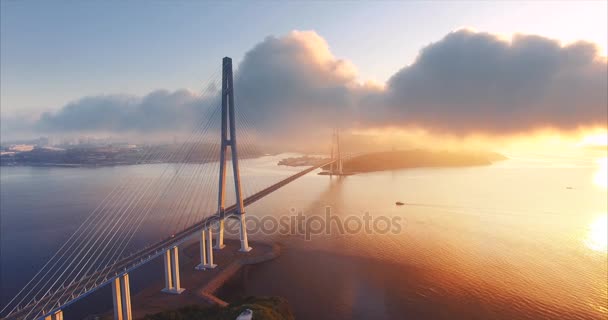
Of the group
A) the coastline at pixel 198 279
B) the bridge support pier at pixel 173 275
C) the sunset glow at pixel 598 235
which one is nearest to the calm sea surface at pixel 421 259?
the sunset glow at pixel 598 235

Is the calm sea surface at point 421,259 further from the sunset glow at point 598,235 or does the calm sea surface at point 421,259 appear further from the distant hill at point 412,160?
the distant hill at point 412,160

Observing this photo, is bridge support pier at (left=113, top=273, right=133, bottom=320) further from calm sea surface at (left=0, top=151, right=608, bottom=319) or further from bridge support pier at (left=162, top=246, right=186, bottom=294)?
calm sea surface at (left=0, top=151, right=608, bottom=319)

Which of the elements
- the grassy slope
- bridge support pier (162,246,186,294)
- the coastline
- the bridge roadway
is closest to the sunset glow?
the coastline

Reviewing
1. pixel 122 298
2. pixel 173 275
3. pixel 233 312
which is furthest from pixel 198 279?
pixel 233 312

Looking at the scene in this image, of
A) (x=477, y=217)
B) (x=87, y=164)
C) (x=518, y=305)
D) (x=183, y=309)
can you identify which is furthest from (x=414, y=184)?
(x=87, y=164)

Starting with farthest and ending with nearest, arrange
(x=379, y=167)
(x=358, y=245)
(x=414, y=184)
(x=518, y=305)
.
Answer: (x=379, y=167), (x=414, y=184), (x=358, y=245), (x=518, y=305)

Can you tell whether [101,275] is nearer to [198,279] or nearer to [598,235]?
[198,279]

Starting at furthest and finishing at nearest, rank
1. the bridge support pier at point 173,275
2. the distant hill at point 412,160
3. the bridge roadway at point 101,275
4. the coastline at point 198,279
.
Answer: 1. the distant hill at point 412,160
2. the bridge support pier at point 173,275
3. the coastline at point 198,279
4. the bridge roadway at point 101,275

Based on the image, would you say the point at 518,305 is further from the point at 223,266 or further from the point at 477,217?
the point at 477,217
